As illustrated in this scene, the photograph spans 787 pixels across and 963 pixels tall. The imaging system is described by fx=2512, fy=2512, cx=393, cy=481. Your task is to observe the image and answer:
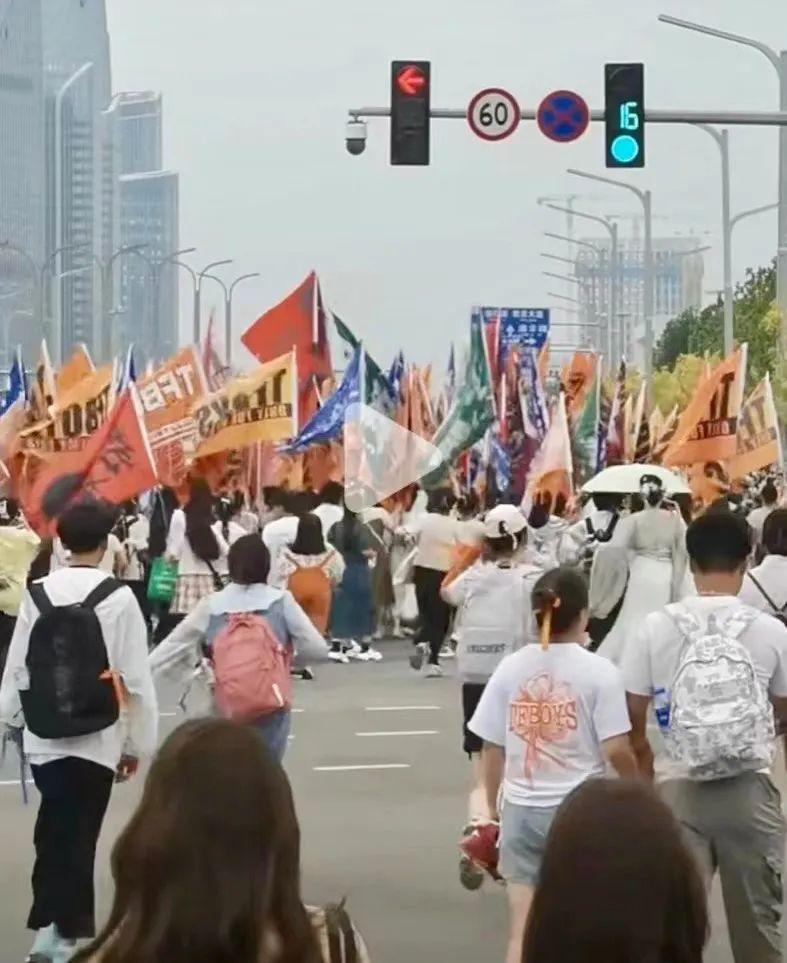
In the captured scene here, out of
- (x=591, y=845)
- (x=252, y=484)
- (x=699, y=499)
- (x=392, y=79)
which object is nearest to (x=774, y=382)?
(x=252, y=484)

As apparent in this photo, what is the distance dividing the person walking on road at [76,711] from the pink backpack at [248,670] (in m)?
0.77

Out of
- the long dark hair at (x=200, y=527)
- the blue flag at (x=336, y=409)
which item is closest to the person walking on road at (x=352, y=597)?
the blue flag at (x=336, y=409)

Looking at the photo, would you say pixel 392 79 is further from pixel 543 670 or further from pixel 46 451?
pixel 543 670

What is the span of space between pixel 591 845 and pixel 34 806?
9940mm

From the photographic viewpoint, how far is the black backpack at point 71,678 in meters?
8.12

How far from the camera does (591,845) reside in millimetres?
3445

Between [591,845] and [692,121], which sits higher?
[692,121]

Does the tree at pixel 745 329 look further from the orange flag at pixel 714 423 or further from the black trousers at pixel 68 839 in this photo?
the black trousers at pixel 68 839

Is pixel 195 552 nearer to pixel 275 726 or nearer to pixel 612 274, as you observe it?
pixel 275 726

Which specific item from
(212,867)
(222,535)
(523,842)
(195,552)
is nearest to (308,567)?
(195,552)

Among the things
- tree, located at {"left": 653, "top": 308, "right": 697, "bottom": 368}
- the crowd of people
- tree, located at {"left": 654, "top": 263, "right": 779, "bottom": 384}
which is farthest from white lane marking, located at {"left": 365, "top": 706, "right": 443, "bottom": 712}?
tree, located at {"left": 653, "top": 308, "right": 697, "bottom": 368}

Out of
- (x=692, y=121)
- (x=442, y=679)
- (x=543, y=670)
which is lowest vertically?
(x=442, y=679)

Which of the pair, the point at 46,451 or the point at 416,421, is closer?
the point at 46,451

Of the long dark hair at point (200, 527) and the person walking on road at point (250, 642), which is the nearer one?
the person walking on road at point (250, 642)
